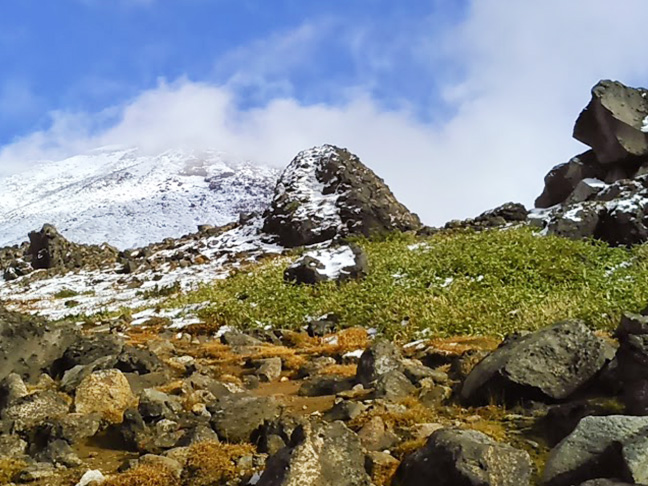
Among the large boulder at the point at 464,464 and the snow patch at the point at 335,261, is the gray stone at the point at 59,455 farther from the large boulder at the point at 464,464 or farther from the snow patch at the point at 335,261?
the snow patch at the point at 335,261

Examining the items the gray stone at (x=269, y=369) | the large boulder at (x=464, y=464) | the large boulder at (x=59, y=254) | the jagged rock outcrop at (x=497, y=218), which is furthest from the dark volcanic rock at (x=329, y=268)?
the large boulder at (x=59, y=254)

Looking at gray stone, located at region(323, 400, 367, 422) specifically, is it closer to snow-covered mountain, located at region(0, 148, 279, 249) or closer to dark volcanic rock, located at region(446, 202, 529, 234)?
dark volcanic rock, located at region(446, 202, 529, 234)

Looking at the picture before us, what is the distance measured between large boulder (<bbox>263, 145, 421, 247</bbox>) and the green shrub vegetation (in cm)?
802

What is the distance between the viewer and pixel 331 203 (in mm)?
29672

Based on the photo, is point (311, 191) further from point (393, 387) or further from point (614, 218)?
point (393, 387)

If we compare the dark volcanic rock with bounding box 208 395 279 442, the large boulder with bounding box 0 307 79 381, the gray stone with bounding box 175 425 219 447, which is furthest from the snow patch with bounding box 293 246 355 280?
the gray stone with bounding box 175 425 219 447

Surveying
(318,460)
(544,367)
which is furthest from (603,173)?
(318,460)

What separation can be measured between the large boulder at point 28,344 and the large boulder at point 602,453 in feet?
25.6

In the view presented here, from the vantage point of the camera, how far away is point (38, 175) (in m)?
137

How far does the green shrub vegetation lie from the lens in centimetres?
1136

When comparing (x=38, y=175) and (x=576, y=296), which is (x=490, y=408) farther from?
(x=38, y=175)

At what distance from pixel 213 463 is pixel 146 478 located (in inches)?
22.0

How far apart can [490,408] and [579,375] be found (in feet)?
3.24

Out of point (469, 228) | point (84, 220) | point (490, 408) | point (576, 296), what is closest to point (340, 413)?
point (490, 408)
